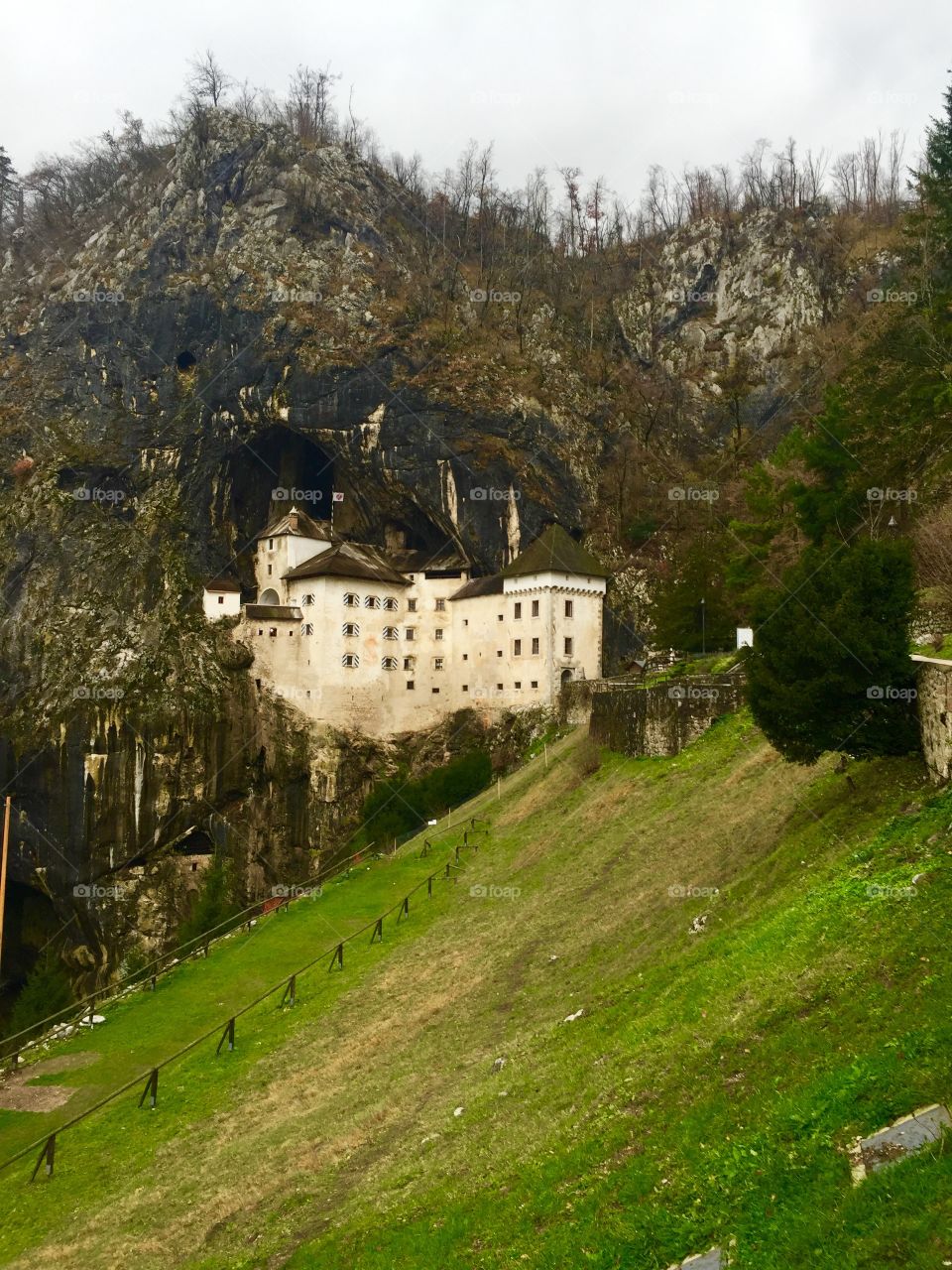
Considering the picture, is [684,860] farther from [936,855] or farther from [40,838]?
[40,838]

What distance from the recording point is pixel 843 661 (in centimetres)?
1741

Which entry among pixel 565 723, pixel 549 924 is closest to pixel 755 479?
pixel 565 723
